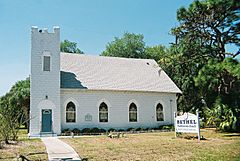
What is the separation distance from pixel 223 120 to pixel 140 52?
32506 mm

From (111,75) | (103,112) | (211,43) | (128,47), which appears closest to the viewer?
(211,43)

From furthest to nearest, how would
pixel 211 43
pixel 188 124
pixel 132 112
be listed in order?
pixel 132 112 < pixel 211 43 < pixel 188 124

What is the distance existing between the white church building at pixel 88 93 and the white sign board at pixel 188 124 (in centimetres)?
912

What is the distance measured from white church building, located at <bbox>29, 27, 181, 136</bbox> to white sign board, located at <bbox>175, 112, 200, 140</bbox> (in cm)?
912

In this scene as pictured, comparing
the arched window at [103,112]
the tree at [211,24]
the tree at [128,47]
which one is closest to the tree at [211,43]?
the tree at [211,24]

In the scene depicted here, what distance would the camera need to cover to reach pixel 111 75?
98.1 ft

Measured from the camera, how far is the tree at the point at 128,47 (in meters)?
53.9

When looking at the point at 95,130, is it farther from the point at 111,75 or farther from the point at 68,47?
the point at 68,47

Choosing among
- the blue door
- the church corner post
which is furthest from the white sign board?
the blue door

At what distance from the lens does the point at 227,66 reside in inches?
759

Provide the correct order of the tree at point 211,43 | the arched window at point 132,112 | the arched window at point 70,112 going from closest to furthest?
1. the tree at point 211,43
2. the arched window at point 70,112
3. the arched window at point 132,112

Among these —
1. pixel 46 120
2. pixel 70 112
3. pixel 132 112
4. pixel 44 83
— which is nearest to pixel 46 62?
pixel 44 83

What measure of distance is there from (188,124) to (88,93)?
1101cm

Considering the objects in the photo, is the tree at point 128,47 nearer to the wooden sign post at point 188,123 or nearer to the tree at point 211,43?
the tree at point 211,43
